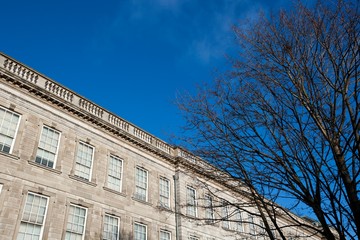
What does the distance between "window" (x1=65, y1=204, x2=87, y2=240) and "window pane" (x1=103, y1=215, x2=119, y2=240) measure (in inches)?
53.8

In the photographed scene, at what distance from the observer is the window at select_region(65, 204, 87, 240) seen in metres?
14.9

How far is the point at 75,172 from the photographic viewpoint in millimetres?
16453

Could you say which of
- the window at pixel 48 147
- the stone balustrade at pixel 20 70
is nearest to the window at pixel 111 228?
the window at pixel 48 147

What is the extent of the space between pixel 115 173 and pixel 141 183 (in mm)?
2081

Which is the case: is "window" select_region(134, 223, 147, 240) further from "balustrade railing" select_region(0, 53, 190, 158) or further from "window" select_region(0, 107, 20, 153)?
"window" select_region(0, 107, 20, 153)

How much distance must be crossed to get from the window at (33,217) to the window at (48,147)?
5.57ft

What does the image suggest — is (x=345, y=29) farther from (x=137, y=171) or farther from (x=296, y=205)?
(x=137, y=171)

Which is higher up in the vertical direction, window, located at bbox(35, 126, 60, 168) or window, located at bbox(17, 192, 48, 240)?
window, located at bbox(35, 126, 60, 168)

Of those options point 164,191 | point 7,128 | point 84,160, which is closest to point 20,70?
point 7,128

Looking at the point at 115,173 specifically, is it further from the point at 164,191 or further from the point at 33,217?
the point at 33,217

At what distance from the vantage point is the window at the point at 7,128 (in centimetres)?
1406

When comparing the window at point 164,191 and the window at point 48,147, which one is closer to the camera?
the window at point 48,147

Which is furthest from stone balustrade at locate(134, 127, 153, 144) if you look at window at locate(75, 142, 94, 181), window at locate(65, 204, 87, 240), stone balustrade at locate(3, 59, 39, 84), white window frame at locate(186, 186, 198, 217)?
stone balustrade at locate(3, 59, 39, 84)

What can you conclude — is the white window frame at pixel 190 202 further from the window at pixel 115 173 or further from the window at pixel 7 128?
the window at pixel 7 128
